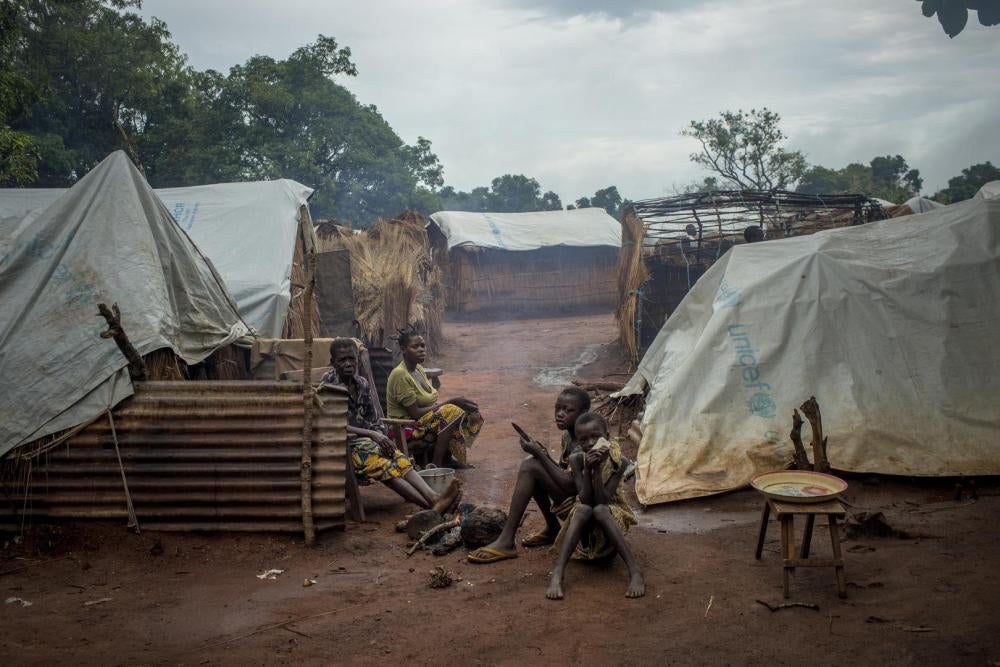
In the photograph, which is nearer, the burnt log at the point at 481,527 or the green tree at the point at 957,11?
the green tree at the point at 957,11

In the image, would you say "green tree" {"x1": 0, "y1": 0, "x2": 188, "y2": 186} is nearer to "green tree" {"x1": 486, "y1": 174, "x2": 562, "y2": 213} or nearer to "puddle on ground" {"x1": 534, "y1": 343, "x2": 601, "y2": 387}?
"puddle on ground" {"x1": 534, "y1": 343, "x2": 601, "y2": 387}

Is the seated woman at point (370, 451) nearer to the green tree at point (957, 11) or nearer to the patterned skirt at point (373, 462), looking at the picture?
the patterned skirt at point (373, 462)

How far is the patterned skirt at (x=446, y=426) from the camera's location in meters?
6.59

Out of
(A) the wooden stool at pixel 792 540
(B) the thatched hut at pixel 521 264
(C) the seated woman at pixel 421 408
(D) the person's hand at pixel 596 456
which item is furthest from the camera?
(B) the thatched hut at pixel 521 264

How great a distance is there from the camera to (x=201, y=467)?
5070 millimetres

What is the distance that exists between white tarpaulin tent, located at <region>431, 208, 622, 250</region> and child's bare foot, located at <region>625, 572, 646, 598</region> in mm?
16210

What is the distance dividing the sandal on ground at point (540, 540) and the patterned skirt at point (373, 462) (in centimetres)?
116

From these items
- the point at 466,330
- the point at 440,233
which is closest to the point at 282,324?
the point at 466,330

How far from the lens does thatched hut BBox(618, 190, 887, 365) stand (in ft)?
34.9

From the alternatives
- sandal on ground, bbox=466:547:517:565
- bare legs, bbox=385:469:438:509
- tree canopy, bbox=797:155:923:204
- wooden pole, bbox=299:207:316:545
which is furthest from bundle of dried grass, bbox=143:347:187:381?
tree canopy, bbox=797:155:923:204

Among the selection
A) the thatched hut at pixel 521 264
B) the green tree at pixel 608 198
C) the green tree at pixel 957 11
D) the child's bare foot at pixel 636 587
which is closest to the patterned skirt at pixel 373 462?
the child's bare foot at pixel 636 587

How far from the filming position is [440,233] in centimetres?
2081

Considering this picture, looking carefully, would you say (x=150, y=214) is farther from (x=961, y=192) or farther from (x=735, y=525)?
(x=961, y=192)

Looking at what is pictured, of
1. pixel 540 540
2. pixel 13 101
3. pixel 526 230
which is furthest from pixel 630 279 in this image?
pixel 526 230
